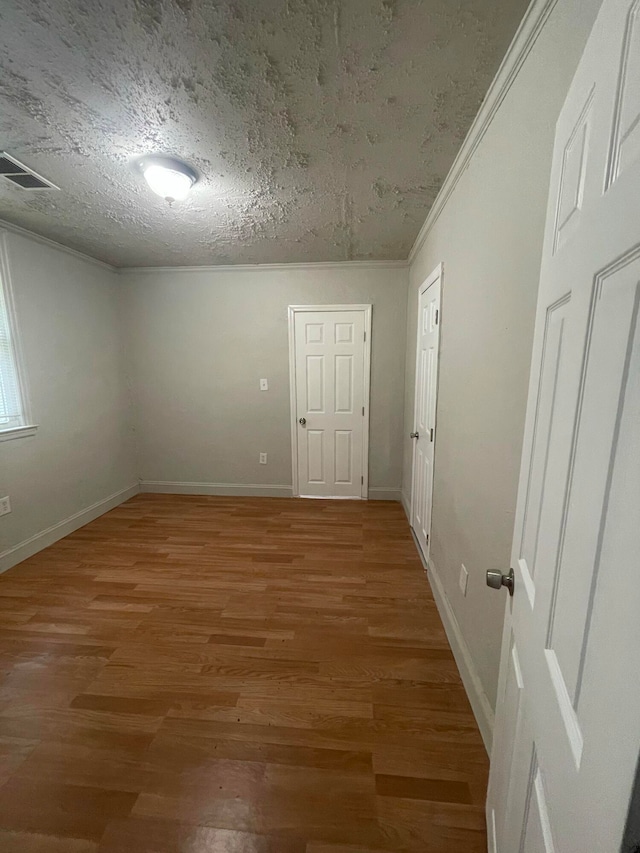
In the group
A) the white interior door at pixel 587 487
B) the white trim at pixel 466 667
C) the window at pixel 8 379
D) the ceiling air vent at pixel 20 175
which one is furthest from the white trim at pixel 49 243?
the white trim at pixel 466 667

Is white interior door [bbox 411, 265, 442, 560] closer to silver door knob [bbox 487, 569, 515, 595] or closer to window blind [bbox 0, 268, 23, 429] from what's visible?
silver door knob [bbox 487, 569, 515, 595]

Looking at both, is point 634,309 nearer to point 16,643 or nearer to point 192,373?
point 16,643

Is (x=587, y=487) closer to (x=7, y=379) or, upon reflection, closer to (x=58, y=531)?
(x=7, y=379)

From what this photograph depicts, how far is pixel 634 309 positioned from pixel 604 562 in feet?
1.00

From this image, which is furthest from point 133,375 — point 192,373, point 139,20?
point 139,20

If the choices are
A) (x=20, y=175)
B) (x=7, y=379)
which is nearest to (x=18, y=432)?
(x=7, y=379)

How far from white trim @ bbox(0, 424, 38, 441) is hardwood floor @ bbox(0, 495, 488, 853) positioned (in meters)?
0.96

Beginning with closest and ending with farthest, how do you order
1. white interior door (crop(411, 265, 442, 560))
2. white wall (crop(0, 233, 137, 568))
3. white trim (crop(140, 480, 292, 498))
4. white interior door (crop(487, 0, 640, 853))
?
white interior door (crop(487, 0, 640, 853)), white interior door (crop(411, 265, 442, 560)), white wall (crop(0, 233, 137, 568)), white trim (crop(140, 480, 292, 498))

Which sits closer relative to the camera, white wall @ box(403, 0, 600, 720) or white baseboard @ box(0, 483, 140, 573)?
white wall @ box(403, 0, 600, 720)

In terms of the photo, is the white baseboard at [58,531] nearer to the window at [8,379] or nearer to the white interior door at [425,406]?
the window at [8,379]

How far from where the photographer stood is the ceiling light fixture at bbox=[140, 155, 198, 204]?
169 centimetres

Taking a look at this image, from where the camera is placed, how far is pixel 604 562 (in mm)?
420

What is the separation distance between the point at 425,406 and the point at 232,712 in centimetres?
211

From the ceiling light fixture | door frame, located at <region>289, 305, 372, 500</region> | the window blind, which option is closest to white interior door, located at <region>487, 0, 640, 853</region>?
the ceiling light fixture
